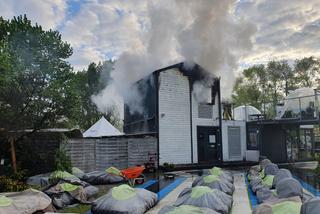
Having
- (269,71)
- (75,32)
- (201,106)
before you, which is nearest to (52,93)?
(75,32)

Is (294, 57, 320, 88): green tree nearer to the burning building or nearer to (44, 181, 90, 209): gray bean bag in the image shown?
the burning building

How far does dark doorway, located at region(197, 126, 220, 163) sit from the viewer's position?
17453mm

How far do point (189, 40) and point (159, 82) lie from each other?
265 centimetres

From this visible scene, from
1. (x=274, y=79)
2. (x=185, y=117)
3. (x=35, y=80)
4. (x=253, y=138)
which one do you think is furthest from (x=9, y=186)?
(x=274, y=79)

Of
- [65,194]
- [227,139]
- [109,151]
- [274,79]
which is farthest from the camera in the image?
[274,79]

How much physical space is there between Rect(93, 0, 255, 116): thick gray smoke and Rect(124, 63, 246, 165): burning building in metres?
0.67

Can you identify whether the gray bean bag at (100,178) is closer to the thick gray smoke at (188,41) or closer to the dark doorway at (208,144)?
the dark doorway at (208,144)

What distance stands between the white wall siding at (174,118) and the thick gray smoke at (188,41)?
1.28m

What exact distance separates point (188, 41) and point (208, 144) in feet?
19.2

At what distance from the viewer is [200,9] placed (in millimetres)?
14586

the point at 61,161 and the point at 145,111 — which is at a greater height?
the point at 145,111

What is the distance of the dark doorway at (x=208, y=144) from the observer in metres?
17.5

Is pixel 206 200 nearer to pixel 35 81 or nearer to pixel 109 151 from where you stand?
pixel 35 81

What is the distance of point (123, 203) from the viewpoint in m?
6.41
